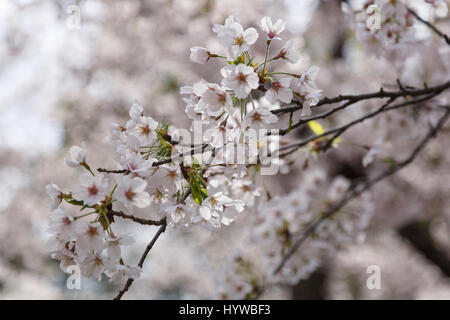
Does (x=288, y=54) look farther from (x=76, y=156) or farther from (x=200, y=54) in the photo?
(x=76, y=156)

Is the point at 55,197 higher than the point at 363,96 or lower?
lower

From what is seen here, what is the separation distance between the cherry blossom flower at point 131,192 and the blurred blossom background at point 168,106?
1670mm

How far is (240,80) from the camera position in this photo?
78cm

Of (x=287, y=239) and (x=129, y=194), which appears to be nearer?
(x=129, y=194)

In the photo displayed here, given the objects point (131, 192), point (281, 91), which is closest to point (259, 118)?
point (281, 91)

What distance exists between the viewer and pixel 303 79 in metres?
0.86

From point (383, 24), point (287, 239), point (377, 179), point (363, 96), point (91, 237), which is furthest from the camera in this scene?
point (287, 239)

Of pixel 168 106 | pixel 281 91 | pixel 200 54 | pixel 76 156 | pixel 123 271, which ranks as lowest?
pixel 123 271

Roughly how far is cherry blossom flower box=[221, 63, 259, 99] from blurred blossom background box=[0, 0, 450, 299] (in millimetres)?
1524

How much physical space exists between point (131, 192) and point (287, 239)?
4.10 ft

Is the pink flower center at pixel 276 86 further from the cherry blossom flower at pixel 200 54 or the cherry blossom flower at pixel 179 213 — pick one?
the cherry blossom flower at pixel 179 213

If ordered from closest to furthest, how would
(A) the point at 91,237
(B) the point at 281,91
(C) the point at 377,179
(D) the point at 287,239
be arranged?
(A) the point at 91,237 → (B) the point at 281,91 → (C) the point at 377,179 → (D) the point at 287,239

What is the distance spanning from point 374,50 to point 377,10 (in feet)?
0.98

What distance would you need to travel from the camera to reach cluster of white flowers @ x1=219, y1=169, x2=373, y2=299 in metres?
1.85
